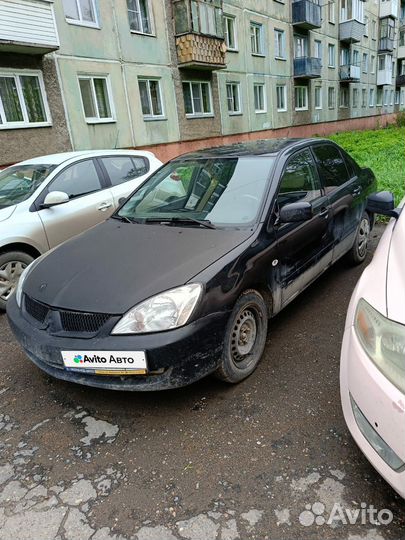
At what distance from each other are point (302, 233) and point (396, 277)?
4.94 ft

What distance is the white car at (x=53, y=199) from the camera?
13.9 feet

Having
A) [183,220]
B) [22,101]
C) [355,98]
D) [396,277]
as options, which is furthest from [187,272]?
[355,98]

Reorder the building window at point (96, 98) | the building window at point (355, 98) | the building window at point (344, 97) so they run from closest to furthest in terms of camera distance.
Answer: the building window at point (96, 98)
the building window at point (344, 97)
the building window at point (355, 98)

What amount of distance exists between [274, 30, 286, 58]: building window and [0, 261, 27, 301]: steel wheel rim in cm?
2205

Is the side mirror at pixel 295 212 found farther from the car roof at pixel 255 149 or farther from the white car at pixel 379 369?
the white car at pixel 379 369

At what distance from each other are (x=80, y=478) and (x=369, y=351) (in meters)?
1.63

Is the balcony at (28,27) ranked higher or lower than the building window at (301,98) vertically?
higher

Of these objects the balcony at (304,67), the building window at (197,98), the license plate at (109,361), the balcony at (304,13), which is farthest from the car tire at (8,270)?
the balcony at (304,13)

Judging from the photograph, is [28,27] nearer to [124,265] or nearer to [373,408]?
[124,265]

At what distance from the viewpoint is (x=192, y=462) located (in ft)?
6.99

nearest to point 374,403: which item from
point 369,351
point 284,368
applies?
point 369,351

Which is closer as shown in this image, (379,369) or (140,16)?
(379,369)

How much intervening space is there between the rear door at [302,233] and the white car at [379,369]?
111cm

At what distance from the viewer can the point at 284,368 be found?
289 centimetres
